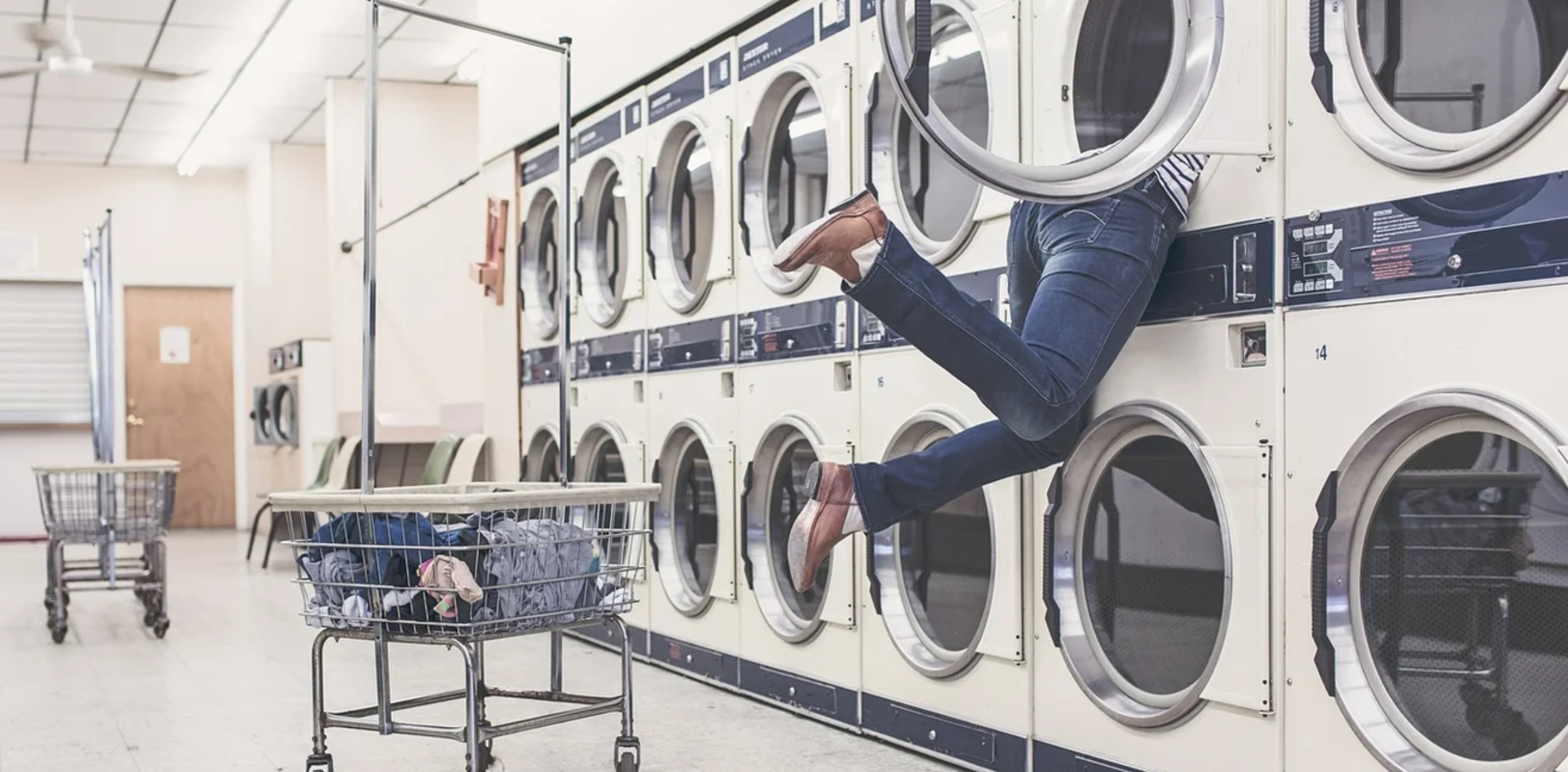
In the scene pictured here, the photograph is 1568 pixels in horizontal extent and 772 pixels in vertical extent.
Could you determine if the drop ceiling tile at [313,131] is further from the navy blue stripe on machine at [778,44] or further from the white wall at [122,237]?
the navy blue stripe on machine at [778,44]

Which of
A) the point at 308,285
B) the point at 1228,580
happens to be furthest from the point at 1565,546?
the point at 308,285

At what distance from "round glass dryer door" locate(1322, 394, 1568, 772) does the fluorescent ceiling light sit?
1889 mm

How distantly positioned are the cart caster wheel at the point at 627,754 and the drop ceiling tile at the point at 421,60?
19.0 ft

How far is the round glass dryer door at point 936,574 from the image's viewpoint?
315cm

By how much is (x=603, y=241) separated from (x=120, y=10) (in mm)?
3596

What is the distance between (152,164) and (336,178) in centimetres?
330

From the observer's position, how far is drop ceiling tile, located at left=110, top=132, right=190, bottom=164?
33.0ft

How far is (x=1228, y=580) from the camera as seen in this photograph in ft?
7.79

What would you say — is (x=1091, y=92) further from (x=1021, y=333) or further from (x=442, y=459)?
(x=442, y=459)

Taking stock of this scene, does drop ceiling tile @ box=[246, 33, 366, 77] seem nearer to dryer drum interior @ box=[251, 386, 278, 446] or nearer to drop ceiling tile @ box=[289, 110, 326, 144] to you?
drop ceiling tile @ box=[289, 110, 326, 144]

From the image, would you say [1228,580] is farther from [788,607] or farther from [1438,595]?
[788,607]

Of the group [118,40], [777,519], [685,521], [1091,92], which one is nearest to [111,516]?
[685,521]

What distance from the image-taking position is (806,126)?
12.5 feet

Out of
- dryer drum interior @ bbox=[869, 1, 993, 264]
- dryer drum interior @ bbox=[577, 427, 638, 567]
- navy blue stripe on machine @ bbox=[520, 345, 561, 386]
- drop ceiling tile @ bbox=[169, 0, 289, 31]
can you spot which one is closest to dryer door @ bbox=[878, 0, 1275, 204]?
dryer drum interior @ bbox=[869, 1, 993, 264]
